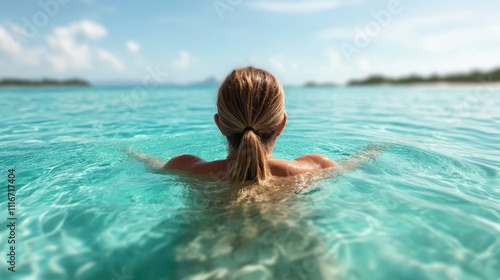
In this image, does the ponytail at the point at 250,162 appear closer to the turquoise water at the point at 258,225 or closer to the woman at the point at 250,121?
the woman at the point at 250,121

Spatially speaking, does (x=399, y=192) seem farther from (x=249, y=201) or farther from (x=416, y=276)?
(x=249, y=201)

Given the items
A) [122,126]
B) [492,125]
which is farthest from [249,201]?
[492,125]

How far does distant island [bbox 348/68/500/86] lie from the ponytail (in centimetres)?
5149

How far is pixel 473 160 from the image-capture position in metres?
4.41

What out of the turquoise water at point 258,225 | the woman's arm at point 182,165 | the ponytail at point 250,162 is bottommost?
the turquoise water at point 258,225

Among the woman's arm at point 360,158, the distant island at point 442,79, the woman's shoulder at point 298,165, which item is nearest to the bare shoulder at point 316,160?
the woman's shoulder at point 298,165

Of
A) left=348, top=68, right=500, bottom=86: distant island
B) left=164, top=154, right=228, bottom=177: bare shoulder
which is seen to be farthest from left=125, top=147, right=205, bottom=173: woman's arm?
left=348, top=68, right=500, bottom=86: distant island

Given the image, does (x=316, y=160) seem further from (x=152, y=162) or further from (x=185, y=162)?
(x=152, y=162)

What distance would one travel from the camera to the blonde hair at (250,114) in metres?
2.31

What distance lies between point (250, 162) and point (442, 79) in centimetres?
5835

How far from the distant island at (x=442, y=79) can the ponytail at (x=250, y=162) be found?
5149cm

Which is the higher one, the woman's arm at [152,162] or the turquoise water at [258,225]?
the woman's arm at [152,162]

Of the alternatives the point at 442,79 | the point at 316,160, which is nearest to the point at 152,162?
the point at 316,160

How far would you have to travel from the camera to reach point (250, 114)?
91.9 inches
